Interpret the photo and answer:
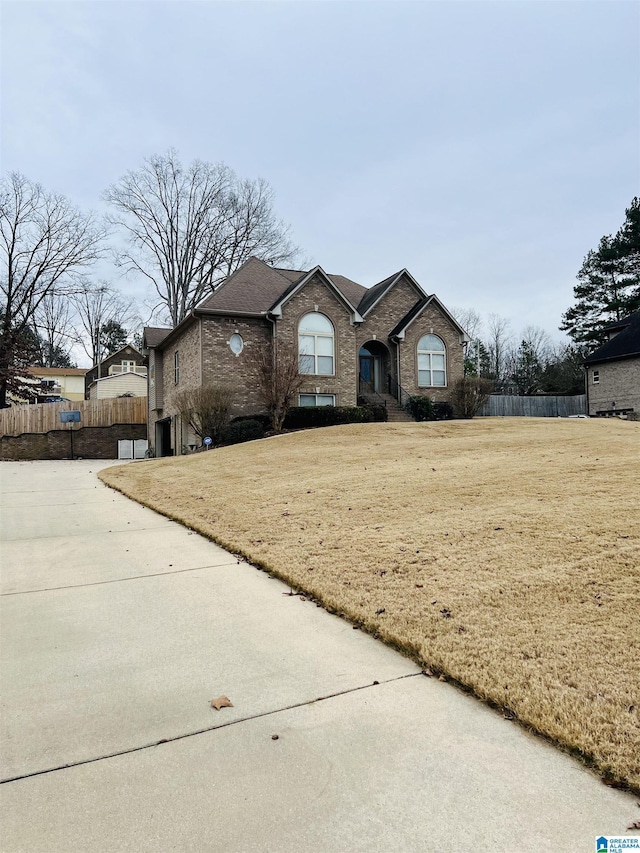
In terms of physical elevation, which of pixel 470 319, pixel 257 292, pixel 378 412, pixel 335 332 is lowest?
pixel 378 412

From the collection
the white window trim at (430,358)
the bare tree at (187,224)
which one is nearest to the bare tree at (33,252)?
the bare tree at (187,224)

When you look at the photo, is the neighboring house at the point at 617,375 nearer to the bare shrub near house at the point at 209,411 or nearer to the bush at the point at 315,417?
the bush at the point at 315,417

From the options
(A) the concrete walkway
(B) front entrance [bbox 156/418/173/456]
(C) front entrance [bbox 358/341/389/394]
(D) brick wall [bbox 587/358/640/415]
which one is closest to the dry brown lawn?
(A) the concrete walkway

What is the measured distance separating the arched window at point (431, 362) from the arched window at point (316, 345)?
4549 millimetres

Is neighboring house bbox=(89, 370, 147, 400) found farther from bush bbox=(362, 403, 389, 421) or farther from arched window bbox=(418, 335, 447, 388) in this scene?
arched window bbox=(418, 335, 447, 388)

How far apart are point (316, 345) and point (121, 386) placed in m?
24.4

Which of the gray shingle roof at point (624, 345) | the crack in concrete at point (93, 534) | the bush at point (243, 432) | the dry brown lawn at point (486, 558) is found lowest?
the crack in concrete at point (93, 534)

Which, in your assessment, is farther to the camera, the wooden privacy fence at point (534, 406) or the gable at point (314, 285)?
the wooden privacy fence at point (534, 406)

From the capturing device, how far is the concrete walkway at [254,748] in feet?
5.81

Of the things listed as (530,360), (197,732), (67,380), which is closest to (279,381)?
(197,732)

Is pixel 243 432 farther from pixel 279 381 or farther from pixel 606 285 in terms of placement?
pixel 606 285

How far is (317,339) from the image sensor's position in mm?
21875

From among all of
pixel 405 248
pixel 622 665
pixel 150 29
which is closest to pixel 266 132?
pixel 150 29

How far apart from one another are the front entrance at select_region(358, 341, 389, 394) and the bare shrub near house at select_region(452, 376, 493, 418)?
11.1ft
